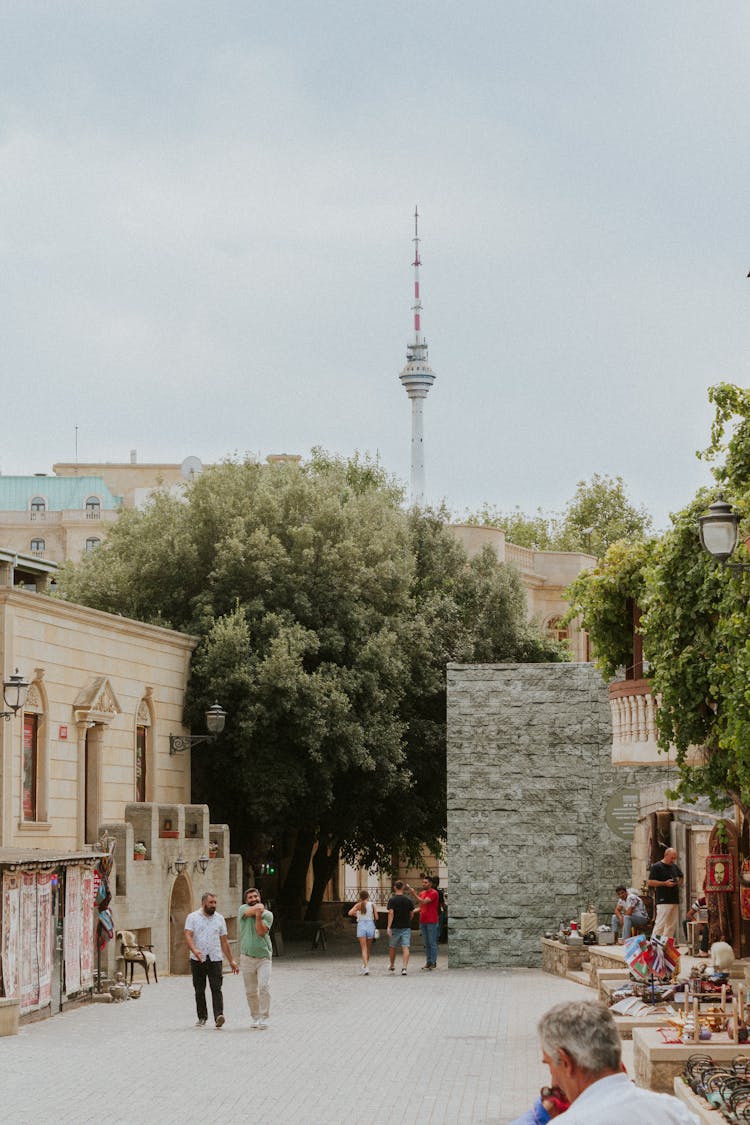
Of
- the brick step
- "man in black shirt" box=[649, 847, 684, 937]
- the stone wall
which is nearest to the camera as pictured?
"man in black shirt" box=[649, 847, 684, 937]

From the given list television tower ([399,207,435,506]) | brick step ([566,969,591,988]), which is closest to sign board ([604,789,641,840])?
brick step ([566,969,591,988])

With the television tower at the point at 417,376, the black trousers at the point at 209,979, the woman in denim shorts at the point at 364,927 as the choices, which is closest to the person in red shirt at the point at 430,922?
the woman in denim shorts at the point at 364,927

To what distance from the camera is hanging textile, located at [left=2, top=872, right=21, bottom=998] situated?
63.4 ft

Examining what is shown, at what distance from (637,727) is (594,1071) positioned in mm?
18901

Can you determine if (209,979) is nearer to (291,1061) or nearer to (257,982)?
(257,982)

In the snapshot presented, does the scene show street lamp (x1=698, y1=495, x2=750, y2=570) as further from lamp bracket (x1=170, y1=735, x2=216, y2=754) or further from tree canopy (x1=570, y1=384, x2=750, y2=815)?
lamp bracket (x1=170, y1=735, x2=216, y2=754)

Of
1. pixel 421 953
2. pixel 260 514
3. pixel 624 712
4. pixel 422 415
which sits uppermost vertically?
pixel 422 415

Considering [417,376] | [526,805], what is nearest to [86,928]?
[526,805]

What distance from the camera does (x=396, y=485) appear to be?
45.8 m

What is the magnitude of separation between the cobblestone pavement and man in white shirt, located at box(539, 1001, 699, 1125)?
26.4ft

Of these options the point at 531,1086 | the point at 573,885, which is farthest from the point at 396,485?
the point at 531,1086

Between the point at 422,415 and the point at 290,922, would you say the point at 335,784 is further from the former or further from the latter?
the point at 422,415

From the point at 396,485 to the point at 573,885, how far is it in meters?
16.1

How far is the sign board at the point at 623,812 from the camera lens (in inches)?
1251
